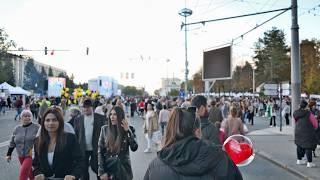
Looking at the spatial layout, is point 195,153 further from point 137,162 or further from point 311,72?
point 311,72

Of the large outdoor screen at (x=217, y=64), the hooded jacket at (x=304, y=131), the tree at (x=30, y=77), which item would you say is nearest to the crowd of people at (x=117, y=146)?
the hooded jacket at (x=304, y=131)

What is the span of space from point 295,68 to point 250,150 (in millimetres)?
11454

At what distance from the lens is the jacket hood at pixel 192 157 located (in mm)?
2391

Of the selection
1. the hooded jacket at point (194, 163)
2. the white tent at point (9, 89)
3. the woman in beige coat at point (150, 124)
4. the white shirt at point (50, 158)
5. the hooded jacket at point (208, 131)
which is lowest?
the woman in beige coat at point (150, 124)

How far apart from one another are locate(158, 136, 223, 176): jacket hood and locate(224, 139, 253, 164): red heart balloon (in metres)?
1.95

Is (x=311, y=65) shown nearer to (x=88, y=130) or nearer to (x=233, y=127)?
(x=233, y=127)

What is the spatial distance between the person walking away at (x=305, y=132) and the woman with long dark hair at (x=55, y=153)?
7194 millimetres

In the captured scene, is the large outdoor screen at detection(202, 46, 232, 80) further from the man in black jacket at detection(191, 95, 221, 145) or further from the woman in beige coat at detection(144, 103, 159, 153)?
the man in black jacket at detection(191, 95, 221, 145)

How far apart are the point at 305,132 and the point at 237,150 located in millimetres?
6234

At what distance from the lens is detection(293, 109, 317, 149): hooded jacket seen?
985cm

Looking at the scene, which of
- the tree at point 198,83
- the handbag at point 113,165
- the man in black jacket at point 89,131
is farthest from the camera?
the tree at point 198,83

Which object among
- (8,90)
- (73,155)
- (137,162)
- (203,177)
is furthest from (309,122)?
(8,90)

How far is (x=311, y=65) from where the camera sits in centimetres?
5694

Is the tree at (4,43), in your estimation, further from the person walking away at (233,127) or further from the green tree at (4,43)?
the person walking away at (233,127)
